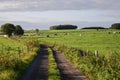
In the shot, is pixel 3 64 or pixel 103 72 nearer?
pixel 103 72

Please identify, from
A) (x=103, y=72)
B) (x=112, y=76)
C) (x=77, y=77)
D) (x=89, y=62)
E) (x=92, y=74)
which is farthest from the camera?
(x=89, y=62)

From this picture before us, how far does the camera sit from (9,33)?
14375 centimetres

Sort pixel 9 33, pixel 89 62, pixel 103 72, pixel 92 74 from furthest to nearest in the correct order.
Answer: pixel 9 33 → pixel 89 62 → pixel 92 74 → pixel 103 72

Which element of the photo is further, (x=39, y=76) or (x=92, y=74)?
(x=39, y=76)

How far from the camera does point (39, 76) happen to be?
83.4ft

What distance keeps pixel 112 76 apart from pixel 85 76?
5.30 m

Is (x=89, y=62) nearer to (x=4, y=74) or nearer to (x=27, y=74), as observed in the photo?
(x=27, y=74)

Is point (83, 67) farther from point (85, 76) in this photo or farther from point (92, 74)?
point (92, 74)

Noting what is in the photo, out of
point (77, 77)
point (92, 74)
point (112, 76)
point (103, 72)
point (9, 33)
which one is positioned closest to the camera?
point (112, 76)

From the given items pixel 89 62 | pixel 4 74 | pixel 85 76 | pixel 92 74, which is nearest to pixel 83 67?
pixel 89 62

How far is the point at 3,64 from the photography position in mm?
26812

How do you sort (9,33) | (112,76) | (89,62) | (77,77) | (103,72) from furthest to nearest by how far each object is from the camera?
(9,33)
(89,62)
(77,77)
(103,72)
(112,76)

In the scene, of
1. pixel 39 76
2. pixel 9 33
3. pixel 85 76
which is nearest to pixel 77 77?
A: pixel 85 76

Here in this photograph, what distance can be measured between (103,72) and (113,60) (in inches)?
272
